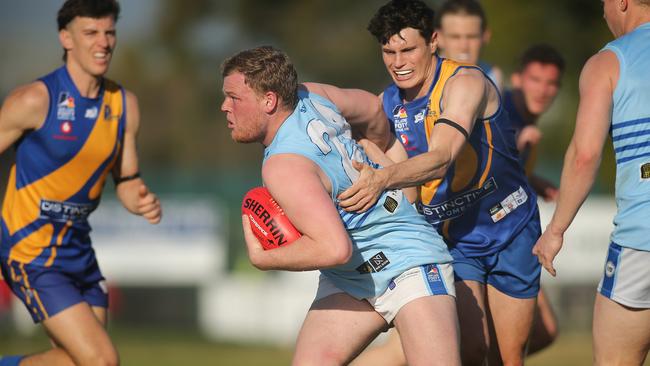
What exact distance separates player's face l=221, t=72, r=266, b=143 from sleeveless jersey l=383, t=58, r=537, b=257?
3.69ft

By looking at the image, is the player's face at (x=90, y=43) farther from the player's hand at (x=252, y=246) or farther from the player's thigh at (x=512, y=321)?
the player's thigh at (x=512, y=321)

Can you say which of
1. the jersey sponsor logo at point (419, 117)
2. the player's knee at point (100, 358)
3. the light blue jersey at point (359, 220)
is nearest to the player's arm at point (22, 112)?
the player's knee at point (100, 358)

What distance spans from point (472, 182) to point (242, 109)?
5.47 feet

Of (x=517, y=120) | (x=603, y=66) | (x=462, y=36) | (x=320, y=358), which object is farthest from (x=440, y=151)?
(x=517, y=120)

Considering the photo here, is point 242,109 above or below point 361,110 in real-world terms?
above

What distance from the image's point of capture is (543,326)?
7086 mm

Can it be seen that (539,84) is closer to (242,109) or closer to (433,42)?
(433,42)

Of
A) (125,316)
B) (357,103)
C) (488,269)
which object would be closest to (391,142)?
(357,103)

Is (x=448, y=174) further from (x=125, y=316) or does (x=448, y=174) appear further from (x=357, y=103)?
(x=125, y=316)

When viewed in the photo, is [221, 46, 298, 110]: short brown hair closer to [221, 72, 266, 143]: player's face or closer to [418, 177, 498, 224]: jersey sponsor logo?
[221, 72, 266, 143]: player's face

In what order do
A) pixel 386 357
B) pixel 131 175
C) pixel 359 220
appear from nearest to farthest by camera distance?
1. pixel 359 220
2. pixel 386 357
3. pixel 131 175

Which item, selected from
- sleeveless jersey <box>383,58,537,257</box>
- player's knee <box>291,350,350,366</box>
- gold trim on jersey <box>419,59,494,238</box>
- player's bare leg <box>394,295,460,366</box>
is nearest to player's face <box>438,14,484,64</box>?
sleeveless jersey <box>383,58,537,257</box>

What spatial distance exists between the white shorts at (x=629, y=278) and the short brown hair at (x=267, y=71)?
6.15 feet

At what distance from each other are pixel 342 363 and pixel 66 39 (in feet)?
10.2
